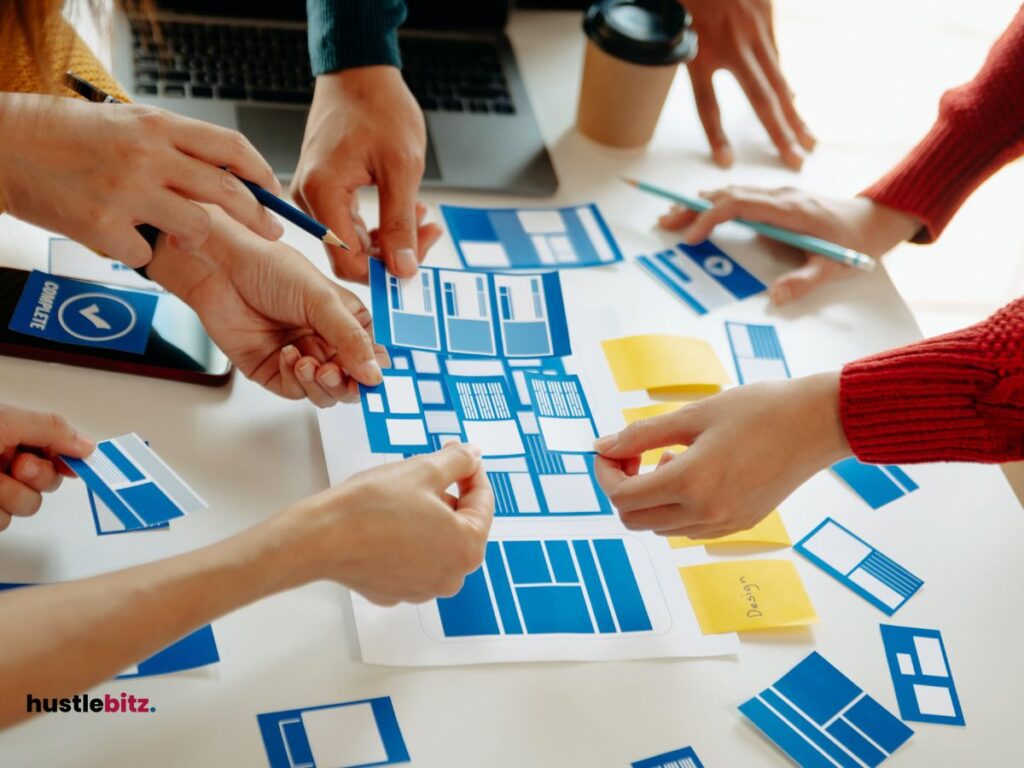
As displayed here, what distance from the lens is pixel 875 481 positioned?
1.11 metres

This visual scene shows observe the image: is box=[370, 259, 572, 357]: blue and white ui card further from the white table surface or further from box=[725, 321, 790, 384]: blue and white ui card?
box=[725, 321, 790, 384]: blue and white ui card

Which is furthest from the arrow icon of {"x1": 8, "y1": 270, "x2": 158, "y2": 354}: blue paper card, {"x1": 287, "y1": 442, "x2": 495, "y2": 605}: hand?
{"x1": 287, "y1": 442, "x2": 495, "y2": 605}: hand

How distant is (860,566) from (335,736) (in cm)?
54

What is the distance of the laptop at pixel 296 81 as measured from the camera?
1.37 meters

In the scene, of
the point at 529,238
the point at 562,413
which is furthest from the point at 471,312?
the point at 529,238

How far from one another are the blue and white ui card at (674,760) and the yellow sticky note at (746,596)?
0.12 meters

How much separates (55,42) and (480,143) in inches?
25.1

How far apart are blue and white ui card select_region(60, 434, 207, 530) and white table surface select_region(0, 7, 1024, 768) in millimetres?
18

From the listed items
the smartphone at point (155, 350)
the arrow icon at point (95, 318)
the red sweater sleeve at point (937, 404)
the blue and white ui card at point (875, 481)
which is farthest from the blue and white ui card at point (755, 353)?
the arrow icon at point (95, 318)

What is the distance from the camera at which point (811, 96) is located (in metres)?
1.75

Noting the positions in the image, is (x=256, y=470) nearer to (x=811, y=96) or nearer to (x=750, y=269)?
(x=750, y=269)

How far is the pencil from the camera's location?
0.97 metres

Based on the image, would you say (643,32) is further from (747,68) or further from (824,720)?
(824,720)

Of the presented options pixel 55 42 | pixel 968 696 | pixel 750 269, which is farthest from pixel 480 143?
pixel 968 696
